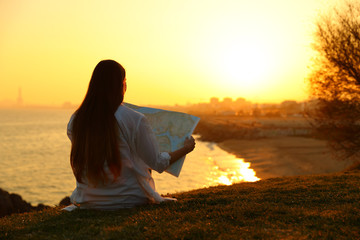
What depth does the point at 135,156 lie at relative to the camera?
15.4 ft

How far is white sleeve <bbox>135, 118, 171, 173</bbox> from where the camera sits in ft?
14.5

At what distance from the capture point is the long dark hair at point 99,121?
4.25 metres

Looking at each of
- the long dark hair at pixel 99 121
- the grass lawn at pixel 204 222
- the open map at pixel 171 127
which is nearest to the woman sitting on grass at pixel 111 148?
the long dark hair at pixel 99 121

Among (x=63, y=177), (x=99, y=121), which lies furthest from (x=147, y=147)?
(x=63, y=177)

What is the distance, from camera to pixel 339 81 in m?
19.4

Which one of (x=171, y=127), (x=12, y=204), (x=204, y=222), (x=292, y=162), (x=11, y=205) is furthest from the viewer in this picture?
(x=292, y=162)

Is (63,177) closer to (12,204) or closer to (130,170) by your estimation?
(12,204)

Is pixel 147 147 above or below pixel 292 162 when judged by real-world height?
above

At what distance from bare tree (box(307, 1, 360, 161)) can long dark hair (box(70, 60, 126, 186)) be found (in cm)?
1764

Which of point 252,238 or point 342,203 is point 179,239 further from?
point 342,203

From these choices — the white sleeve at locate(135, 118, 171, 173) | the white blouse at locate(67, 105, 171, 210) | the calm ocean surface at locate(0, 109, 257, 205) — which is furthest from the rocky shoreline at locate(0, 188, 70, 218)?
the white sleeve at locate(135, 118, 171, 173)

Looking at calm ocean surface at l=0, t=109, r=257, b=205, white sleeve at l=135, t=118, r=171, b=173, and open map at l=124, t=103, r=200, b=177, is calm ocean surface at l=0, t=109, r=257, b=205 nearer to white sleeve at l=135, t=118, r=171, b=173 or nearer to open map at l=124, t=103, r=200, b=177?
open map at l=124, t=103, r=200, b=177

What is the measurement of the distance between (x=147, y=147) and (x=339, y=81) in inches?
698

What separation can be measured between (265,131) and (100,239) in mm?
64538
